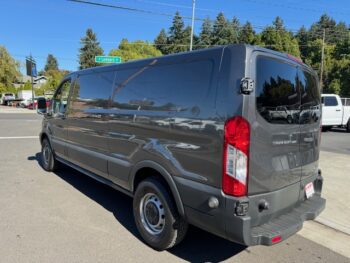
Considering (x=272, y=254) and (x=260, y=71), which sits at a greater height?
(x=260, y=71)

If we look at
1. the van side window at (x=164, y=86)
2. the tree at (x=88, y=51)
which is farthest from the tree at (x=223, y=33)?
the van side window at (x=164, y=86)

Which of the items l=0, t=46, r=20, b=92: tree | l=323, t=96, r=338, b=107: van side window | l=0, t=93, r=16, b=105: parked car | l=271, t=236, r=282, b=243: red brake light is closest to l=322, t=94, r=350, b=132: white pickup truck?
l=323, t=96, r=338, b=107: van side window

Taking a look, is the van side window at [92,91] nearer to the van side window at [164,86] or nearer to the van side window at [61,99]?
the van side window at [164,86]

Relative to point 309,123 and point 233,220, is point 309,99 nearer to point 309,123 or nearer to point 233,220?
point 309,123

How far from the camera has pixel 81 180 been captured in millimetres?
6832

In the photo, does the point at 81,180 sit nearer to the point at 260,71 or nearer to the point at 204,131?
the point at 204,131

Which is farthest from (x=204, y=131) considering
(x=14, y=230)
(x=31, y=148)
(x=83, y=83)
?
(x=31, y=148)

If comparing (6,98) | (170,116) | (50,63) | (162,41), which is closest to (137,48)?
(162,41)

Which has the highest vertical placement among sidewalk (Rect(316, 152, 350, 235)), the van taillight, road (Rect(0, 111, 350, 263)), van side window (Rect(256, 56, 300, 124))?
van side window (Rect(256, 56, 300, 124))

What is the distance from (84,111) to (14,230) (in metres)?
2.02

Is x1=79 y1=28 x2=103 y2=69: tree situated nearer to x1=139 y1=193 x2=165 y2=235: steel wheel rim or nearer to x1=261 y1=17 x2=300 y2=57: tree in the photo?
x1=261 y1=17 x2=300 y2=57: tree

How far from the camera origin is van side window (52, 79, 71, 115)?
627 cm

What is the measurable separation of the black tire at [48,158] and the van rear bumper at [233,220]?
4.62m

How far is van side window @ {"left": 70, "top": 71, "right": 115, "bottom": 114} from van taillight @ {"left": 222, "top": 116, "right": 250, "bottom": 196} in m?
2.28
